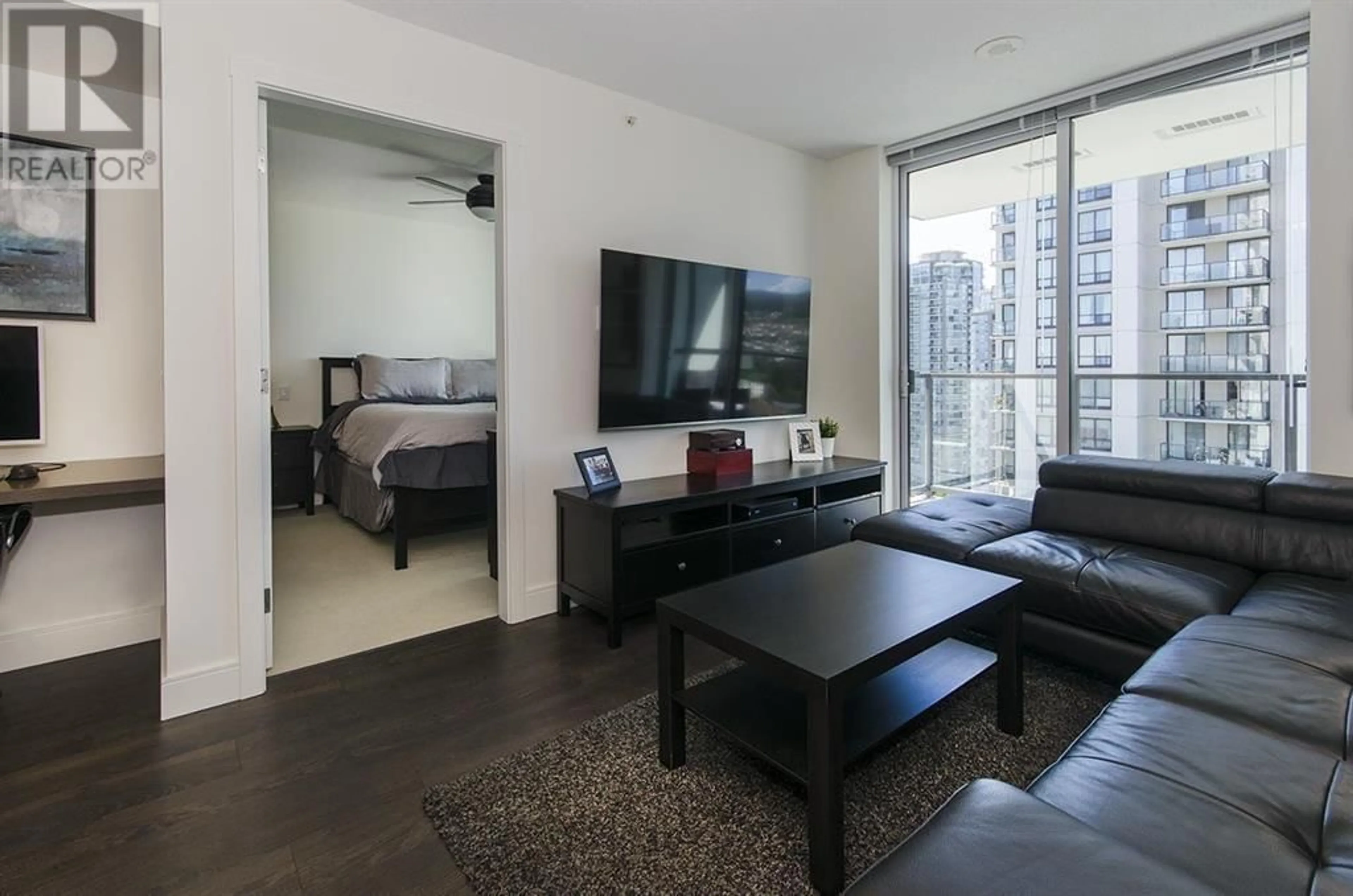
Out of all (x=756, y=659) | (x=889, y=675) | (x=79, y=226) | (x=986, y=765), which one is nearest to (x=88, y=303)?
(x=79, y=226)

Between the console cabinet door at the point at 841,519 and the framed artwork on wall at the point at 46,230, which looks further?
the console cabinet door at the point at 841,519

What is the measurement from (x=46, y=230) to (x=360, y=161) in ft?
7.31

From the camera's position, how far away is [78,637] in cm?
262

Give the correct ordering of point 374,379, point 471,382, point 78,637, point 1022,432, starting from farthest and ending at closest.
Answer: point 471,382 → point 374,379 → point 1022,432 → point 78,637

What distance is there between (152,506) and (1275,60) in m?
5.19

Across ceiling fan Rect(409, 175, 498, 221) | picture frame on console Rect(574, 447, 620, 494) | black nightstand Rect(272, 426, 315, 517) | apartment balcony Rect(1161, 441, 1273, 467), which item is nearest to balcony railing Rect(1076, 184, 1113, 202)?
apartment balcony Rect(1161, 441, 1273, 467)

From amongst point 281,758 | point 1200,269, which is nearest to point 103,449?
point 281,758

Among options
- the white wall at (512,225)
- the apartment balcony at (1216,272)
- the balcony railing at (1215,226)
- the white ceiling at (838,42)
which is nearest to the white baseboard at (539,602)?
the white wall at (512,225)

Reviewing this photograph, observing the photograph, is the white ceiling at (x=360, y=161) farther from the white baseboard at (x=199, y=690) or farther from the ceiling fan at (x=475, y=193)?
the white baseboard at (x=199, y=690)

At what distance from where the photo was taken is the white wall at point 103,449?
2545mm

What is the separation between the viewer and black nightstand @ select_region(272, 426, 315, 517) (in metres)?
5.15

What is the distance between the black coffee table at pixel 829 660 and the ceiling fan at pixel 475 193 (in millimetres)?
3032

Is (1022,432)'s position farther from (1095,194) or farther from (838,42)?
(838,42)

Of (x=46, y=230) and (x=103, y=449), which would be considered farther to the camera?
(x=103, y=449)
